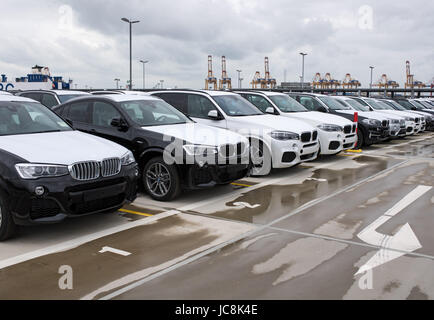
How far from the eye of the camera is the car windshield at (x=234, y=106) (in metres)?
9.67

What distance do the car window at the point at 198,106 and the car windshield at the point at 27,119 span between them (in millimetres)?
3605

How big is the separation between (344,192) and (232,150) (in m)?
2.24

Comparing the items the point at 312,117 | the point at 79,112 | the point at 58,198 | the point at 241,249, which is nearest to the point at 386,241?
the point at 241,249

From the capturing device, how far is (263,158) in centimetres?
924

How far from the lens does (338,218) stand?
6.23 meters

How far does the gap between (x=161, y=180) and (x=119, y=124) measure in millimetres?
1238

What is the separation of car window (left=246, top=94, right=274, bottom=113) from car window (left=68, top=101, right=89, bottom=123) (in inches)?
210

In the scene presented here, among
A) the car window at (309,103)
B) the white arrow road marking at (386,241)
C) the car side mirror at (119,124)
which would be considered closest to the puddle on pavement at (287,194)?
the white arrow road marking at (386,241)

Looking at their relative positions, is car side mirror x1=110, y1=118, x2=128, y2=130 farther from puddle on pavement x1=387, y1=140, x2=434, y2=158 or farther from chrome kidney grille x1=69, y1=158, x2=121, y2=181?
puddle on pavement x1=387, y1=140, x2=434, y2=158

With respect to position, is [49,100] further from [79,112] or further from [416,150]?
[416,150]

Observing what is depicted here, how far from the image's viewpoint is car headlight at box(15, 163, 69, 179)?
488 centimetres

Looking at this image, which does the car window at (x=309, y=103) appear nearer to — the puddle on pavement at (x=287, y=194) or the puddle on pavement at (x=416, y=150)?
the puddle on pavement at (x=416, y=150)
